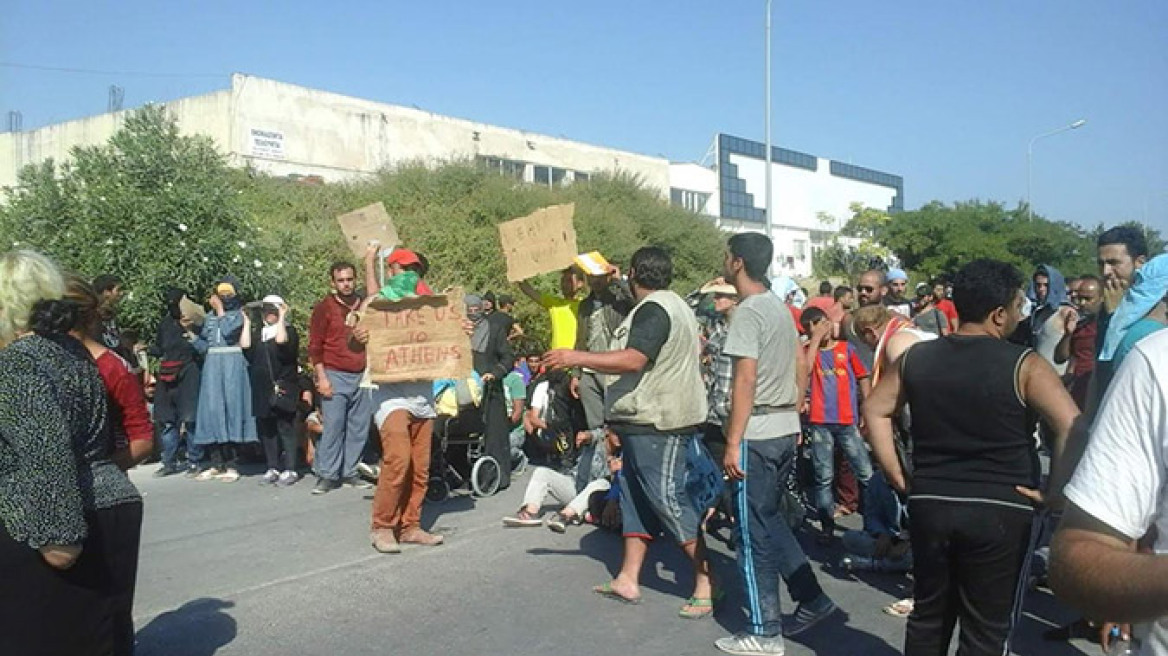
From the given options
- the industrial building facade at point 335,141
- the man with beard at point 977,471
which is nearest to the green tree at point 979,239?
the industrial building facade at point 335,141

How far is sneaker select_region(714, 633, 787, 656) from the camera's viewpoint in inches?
195

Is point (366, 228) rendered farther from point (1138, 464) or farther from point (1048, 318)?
point (1138, 464)

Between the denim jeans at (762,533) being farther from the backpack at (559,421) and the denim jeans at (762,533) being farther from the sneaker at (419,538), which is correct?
the backpack at (559,421)

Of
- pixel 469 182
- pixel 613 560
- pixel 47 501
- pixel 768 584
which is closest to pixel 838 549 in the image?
pixel 613 560

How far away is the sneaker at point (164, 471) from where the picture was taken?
10.3 m

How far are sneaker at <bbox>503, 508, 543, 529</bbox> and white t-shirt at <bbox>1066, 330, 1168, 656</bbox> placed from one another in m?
6.13

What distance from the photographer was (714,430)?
666cm

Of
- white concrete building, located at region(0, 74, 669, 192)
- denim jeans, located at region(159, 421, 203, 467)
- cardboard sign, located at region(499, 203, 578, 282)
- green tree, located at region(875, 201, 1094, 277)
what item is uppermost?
white concrete building, located at region(0, 74, 669, 192)

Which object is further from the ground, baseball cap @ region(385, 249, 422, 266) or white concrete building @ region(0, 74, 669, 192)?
white concrete building @ region(0, 74, 669, 192)

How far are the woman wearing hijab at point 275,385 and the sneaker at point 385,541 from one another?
293cm

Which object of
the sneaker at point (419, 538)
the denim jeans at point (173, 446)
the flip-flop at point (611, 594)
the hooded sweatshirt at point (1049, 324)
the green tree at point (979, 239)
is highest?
the green tree at point (979, 239)

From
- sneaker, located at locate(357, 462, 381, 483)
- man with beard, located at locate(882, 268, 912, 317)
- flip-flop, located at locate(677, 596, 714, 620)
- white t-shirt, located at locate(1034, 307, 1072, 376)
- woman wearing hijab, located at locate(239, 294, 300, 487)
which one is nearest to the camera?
flip-flop, located at locate(677, 596, 714, 620)

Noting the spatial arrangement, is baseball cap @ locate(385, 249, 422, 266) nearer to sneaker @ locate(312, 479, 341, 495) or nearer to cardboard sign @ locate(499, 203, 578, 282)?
cardboard sign @ locate(499, 203, 578, 282)

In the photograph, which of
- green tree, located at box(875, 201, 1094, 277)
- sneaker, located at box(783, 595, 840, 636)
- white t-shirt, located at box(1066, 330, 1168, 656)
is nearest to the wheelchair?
sneaker, located at box(783, 595, 840, 636)
